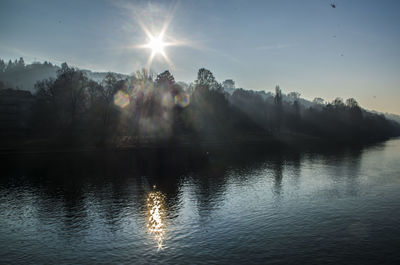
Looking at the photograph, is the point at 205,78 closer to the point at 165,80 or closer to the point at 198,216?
the point at 165,80

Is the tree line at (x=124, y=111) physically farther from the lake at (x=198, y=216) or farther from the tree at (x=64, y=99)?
the lake at (x=198, y=216)

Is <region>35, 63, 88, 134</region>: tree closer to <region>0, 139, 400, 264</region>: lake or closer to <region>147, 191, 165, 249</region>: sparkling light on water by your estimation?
<region>0, 139, 400, 264</region>: lake

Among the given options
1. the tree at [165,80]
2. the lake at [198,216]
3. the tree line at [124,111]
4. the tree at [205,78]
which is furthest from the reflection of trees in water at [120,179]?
the tree at [205,78]

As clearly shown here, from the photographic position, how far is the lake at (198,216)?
25.5 meters

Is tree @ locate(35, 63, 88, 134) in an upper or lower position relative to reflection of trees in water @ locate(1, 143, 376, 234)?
upper

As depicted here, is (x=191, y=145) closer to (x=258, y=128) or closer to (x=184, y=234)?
(x=258, y=128)

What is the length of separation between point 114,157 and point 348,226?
7696cm

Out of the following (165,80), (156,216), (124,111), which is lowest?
(156,216)

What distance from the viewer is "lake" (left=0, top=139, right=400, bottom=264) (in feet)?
83.8

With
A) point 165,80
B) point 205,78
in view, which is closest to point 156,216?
point 165,80

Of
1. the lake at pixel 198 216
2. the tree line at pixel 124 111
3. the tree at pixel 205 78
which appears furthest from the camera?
the tree at pixel 205 78

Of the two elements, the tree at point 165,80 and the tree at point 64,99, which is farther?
the tree at point 165,80

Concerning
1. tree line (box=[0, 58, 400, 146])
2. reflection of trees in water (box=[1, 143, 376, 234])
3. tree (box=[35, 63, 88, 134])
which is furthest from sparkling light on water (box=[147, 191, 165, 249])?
tree (box=[35, 63, 88, 134])

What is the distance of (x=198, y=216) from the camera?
119ft
